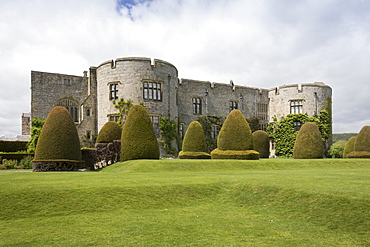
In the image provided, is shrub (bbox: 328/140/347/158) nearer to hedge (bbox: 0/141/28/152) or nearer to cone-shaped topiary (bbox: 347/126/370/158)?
cone-shaped topiary (bbox: 347/126/370/158)

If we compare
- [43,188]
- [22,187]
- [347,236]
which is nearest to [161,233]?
[347,236]

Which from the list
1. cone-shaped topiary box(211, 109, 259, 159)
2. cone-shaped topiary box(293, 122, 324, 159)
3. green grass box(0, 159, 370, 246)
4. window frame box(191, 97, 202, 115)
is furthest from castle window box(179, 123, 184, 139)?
green grass box(0, 159, 370, 246)

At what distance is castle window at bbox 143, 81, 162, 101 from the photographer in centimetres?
2998

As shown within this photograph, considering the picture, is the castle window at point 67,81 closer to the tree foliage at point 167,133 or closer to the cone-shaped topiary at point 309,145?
the tree foliage at point 167,133

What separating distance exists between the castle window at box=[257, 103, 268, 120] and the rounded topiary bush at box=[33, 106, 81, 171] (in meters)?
26.7

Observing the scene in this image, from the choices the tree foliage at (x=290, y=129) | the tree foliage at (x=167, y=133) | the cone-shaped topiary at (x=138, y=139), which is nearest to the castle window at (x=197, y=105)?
the tree foliage at (x=167, y=133)

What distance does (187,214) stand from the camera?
24.5ft

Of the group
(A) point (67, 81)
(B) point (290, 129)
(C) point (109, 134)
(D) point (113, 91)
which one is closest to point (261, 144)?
(B) point (290, 129)

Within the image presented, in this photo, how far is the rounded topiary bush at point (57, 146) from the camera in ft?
57.9

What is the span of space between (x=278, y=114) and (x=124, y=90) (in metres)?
20.0

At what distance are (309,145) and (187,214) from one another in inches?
760

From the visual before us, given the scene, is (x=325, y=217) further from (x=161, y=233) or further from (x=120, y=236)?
(x=120, y=236)

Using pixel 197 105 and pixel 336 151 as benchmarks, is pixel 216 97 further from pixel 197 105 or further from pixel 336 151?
pixel 336 151

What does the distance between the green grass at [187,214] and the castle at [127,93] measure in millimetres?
20764
